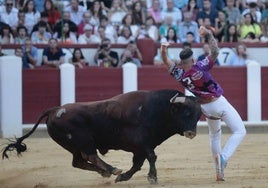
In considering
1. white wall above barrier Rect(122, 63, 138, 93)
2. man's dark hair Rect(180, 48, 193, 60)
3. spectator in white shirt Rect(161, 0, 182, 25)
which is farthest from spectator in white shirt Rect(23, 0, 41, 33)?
man's dark hair Rect(180, 48, 193, 60)

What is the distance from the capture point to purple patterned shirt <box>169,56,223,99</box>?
7957 millimetres

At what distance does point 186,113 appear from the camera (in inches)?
313

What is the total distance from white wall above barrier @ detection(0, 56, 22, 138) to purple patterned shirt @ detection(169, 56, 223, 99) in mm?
6064

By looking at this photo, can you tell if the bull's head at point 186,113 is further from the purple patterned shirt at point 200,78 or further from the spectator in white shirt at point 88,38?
the spectator in white shirt at point 88,38

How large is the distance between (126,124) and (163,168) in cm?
172

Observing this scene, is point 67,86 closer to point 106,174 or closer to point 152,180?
point 106,174

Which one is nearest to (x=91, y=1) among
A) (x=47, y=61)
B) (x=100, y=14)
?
(x=100, y=14)

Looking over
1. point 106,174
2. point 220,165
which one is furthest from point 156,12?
point 106,174

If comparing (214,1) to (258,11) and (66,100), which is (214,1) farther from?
(66,100)

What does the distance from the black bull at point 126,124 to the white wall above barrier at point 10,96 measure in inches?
226

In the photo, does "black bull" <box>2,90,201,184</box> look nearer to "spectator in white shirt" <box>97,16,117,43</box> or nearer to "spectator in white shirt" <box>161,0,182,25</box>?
"spectator in white shirt" <box>97,16,117,43</box>

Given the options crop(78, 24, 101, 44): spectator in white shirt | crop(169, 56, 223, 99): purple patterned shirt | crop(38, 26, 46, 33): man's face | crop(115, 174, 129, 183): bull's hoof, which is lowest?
crop(115, 174, 129, 183): bull's hoof

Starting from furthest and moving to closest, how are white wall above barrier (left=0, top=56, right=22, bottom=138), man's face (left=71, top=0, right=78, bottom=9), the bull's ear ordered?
man's face (left=71, top=0, right=78, bottom=9) → white wall above barrier (left=0, top=56, right=22, bottom=138) → the bull's ear

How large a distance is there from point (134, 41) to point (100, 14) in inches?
32.1
